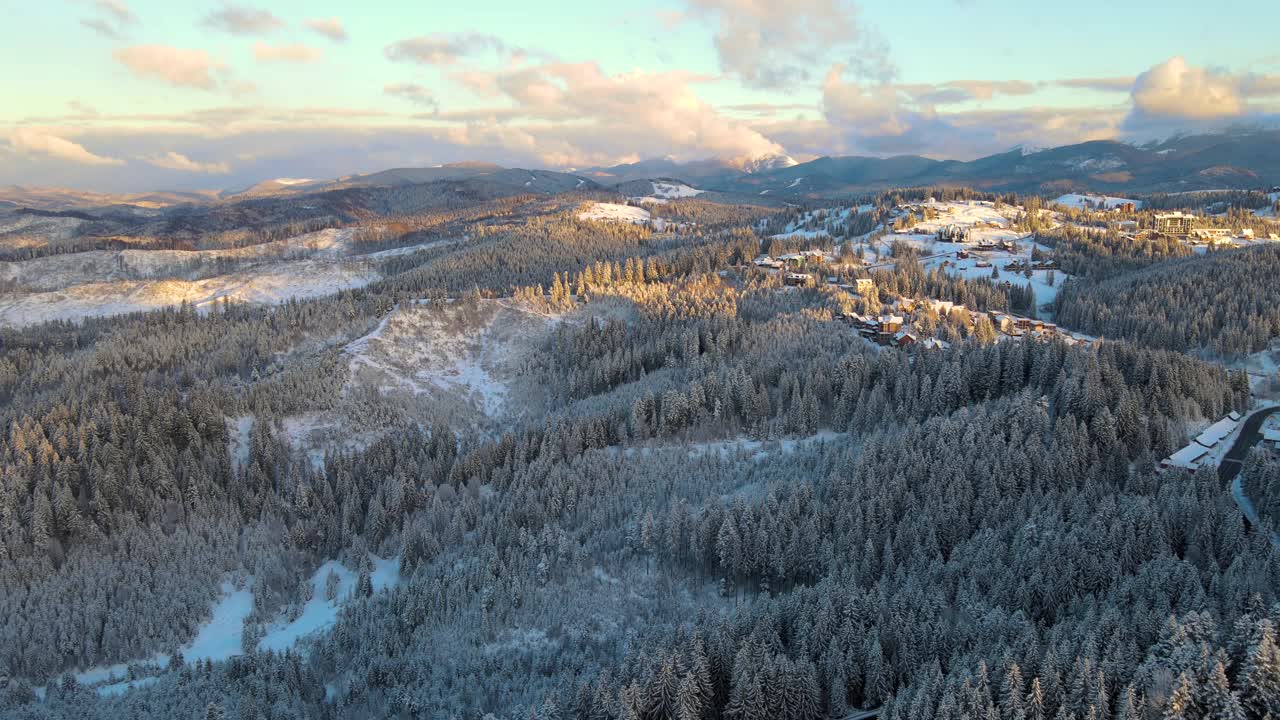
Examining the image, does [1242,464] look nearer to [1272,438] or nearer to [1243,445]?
[1243,445]

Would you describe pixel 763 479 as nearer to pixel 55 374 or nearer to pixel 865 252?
pixel 55 374

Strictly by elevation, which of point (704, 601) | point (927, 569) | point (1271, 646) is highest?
point (1271, 646)

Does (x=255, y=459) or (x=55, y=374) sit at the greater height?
(x=55, y=374)

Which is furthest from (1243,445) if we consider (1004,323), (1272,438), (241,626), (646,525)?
(241,626)

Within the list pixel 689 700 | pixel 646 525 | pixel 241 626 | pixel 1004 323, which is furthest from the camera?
pixel 1004 323

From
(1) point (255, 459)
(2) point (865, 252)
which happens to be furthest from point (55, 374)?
(2) point (865, 252)
